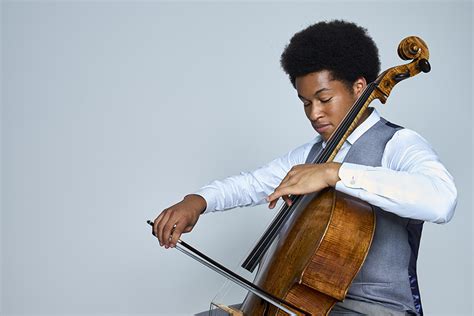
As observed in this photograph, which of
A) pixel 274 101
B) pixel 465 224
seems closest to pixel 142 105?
pixel 274 101

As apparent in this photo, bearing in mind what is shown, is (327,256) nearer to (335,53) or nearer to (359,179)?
(359,179)

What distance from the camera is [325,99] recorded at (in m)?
2.25

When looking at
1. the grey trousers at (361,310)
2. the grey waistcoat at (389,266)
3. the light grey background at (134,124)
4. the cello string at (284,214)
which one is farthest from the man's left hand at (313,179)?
the light grey background at (134,124)

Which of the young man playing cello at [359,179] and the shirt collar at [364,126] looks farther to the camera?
the shirt collar at [364,126]

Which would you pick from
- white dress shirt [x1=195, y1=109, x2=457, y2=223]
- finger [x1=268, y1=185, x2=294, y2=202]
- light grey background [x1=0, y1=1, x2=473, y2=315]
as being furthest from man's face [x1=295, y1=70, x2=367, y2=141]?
light grey background [x1=0, y1=1, x2=473, y2=315]

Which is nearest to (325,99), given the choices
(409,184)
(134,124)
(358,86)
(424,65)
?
(358,86)

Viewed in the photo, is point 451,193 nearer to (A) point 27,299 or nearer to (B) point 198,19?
(B) point 198,19

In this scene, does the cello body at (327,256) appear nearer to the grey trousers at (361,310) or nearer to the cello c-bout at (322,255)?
the cello c-bout at (322,255)

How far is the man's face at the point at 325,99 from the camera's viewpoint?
225 centimetres

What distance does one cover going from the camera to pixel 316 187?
1794 mm

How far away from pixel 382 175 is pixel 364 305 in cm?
47

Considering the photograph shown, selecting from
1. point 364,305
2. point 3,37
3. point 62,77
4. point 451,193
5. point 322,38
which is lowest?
point 364,305

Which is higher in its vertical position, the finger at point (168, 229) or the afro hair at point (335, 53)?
the afro hair at point (335, 53)

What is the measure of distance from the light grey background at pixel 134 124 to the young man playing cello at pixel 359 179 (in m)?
1.14
